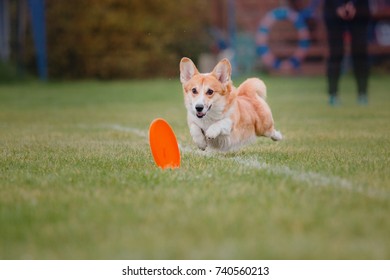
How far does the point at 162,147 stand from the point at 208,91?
65cm

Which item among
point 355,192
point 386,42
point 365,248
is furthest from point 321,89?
point 365,248

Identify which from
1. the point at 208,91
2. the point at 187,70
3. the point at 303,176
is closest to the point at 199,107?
the point at 208,91

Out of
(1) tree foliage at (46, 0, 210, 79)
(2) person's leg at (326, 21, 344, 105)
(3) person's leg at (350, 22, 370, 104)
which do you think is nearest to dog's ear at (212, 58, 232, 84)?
(2) person's leg at (326, 21, 344, 105)

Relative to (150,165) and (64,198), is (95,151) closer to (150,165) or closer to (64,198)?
(150,165)

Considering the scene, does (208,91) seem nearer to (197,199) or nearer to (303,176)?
(303,176)

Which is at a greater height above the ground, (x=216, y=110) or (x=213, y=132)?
(x=216, y=110)

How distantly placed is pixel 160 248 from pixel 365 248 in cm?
81

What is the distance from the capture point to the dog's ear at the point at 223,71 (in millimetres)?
5766

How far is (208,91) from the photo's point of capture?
5.68 meters

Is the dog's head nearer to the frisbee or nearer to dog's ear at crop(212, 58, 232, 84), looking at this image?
dog's ear at crop(212, 58, 232, 84)

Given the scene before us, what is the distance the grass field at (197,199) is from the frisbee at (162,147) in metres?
0.08

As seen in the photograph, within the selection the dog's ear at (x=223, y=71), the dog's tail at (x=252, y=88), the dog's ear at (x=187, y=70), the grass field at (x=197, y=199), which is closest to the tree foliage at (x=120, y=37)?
the grass field at (x=197, y=199)

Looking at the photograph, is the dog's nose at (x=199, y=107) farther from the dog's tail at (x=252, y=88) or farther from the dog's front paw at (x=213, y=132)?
the dog's tail at (x=252, y=88)

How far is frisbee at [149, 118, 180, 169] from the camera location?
5266mm
